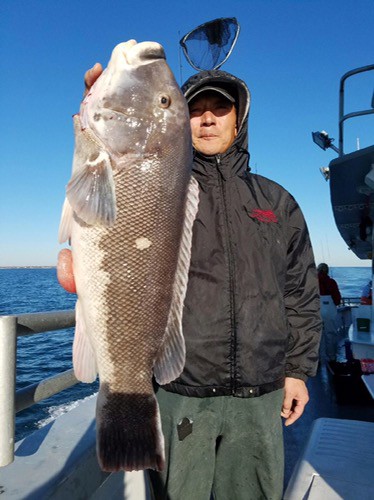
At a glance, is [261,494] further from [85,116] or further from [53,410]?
[53,410]

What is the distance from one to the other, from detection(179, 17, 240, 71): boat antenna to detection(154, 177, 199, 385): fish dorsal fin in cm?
214

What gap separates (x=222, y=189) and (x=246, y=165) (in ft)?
1.07

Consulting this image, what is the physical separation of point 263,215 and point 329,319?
295 inches

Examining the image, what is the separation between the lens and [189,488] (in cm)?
221

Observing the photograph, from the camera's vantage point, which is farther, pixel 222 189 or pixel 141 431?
pixel 222 189

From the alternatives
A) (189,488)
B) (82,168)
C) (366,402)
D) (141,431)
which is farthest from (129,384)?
(366,402)

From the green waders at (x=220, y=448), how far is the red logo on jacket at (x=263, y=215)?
1.01 meters

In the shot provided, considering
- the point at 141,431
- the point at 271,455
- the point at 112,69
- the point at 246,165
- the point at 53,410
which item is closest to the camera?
the point at 141,431

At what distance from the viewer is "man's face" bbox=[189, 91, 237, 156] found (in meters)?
2.61

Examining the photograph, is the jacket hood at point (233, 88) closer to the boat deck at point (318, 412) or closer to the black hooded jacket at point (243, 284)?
the black hooded jacket at point (243, 284)

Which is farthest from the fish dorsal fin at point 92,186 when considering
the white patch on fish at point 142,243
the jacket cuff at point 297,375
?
the jacket cuff at point 297,375

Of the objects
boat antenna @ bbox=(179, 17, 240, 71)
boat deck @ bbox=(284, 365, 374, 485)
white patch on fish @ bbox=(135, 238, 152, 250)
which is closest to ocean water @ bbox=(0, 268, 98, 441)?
boat deck @ bbox=(284, 365, 374, 485)

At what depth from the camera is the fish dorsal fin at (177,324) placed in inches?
75.1

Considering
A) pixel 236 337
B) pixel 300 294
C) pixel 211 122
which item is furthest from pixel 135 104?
pixel 300 294
